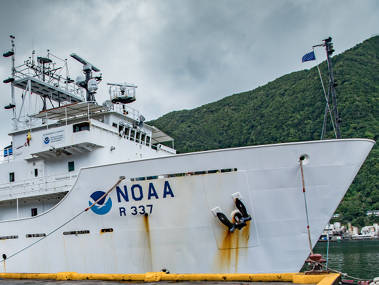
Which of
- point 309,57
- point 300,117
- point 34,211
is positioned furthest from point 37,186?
point 300,117

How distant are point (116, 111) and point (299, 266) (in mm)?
9175

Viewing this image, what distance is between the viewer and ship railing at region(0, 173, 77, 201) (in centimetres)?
1344

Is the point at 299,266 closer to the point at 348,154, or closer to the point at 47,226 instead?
the point at 348,154

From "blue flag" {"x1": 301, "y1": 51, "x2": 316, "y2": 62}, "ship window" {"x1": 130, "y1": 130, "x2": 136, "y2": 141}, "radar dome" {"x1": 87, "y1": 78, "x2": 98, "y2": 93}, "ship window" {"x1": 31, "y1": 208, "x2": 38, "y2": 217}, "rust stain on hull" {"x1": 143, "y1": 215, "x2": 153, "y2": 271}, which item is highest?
"radar dome" {"x1": 87, "y1": 78, "x2": 98, "y2": 93}

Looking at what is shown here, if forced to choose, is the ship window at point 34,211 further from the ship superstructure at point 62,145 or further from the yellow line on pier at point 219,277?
the yellow line on pier at point 219,277

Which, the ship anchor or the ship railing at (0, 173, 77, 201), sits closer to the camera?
the ship anchor

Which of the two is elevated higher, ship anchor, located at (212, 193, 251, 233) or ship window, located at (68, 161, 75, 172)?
ship window, located at (68, 161, 75, 172)

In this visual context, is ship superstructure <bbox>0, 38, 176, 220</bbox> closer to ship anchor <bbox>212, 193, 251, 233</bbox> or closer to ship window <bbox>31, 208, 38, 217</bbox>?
ship window <bbox>31, 208, 38, 217</bbox>

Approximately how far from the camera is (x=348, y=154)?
1027 cm

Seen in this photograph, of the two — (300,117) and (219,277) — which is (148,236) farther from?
(300,117)

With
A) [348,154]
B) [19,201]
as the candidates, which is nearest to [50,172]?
[19,201]

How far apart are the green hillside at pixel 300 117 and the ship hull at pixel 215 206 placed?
2199 inches

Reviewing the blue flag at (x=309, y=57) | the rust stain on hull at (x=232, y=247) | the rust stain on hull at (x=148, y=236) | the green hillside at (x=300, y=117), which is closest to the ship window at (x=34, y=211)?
the rust stain on hull at (x=148, y=236)

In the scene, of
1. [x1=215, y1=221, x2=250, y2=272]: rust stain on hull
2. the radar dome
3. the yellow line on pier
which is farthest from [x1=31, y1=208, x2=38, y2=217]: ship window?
[x1=215, y1=221, x2=250, y2=272]: rust stain on hull
